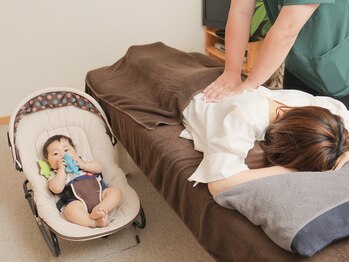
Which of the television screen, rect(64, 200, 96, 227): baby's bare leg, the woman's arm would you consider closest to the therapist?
the woman's arm

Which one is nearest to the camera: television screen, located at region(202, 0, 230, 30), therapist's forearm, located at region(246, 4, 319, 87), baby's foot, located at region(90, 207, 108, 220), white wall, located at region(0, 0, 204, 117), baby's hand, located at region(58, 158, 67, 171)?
therapist's forearm, located at region(246, 4, 319, 87)

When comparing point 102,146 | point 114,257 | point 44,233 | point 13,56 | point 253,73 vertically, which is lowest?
point 114,257

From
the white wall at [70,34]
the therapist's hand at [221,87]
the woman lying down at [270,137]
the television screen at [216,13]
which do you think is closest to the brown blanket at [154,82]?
the therapist's hand at [221,87]

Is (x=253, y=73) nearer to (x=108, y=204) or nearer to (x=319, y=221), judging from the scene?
(x=319, y=221)

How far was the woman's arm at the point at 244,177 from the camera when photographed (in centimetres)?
96

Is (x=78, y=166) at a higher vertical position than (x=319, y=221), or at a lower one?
lower

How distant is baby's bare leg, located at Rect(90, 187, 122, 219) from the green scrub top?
91cm

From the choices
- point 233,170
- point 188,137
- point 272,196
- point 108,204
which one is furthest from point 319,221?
point 108,204

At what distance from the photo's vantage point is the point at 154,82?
162 centimetres

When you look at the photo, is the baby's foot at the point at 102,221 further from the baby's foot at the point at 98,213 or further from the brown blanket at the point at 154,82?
the brown blanket at the point at 154,82

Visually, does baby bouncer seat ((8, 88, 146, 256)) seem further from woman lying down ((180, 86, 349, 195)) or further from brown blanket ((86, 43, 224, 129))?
woman lying down ((180, 86, 349, 195))

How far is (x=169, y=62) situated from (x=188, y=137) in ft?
1.98

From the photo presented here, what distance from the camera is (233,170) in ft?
3.24

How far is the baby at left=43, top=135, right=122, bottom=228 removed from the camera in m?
1.46
